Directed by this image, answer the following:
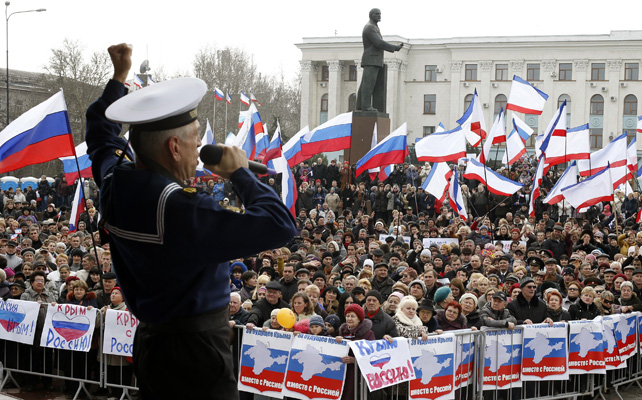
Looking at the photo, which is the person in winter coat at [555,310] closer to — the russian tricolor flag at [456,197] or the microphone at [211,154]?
the microphone at [211,154]

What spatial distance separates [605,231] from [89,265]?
40.7ft

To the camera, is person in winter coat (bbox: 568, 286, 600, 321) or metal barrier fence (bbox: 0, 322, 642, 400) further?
person in winter coat (bbox: 568, 286, 600, 321)

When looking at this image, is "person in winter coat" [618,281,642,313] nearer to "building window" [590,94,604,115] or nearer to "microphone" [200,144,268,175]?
"microphone" [200,144,268,175]

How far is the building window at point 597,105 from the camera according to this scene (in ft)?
239

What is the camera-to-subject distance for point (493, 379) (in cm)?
901

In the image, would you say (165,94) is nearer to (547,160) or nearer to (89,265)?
(89,265)

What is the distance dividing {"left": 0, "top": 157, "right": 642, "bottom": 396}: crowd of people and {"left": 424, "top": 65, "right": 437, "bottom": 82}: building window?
54053 mm

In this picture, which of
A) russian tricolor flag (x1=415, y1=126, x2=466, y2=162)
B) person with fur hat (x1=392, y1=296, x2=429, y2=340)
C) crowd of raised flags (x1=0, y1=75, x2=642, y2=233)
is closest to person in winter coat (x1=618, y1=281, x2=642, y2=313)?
person with fur hat (x1=392, y1=296, x2=429, y2=340)

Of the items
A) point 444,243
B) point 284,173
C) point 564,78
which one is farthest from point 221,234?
point 564,78

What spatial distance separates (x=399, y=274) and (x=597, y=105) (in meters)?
64.8

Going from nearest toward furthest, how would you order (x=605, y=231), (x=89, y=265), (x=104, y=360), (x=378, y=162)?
(x=104, y=360) → (x=89, y=265) → (x=378, y=162) → (x=605, y=231)

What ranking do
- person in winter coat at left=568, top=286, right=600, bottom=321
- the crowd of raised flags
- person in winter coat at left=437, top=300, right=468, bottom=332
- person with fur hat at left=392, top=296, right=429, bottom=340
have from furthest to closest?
the crowd of raised flags, person in winter coat at left=568, top=286, right=600, bottom=321, person in winter coat at left=437, top=300, right=468, bottom=332, person with fur hat at left=392, top=296, right=429, bottom=340

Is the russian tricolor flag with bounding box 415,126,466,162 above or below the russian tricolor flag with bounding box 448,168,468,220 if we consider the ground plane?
above

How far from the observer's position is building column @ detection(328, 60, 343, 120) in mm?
77750
